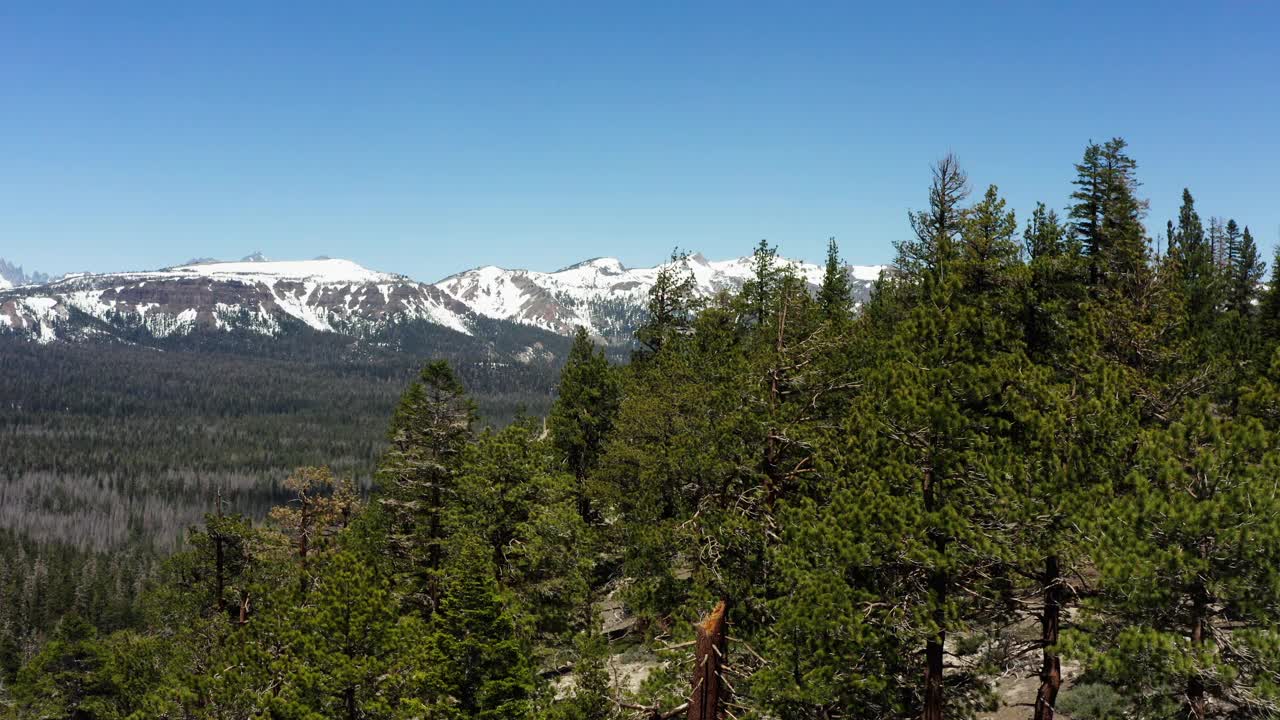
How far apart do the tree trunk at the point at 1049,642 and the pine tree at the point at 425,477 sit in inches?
841

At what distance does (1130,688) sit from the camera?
12758 millimetres

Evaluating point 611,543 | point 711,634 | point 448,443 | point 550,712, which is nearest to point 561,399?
point 611,543

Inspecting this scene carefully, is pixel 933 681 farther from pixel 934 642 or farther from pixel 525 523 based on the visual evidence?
pixel 525 523

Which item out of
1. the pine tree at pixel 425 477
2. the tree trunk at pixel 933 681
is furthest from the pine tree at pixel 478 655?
the tree trunk at pixel 933 681

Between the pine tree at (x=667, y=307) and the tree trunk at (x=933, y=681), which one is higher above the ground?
the pine tree at (x=667, y=307)

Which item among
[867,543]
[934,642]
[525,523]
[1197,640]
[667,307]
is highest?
[667,307]

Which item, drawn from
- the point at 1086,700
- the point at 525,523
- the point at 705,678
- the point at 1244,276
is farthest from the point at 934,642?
the point at 1244,276

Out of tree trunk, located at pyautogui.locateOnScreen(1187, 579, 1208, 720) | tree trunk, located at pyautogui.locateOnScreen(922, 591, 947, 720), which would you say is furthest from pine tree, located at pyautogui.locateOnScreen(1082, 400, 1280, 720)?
tree trunk, located at pyautogui.locateOnScreen(922, 591, 947, 720)

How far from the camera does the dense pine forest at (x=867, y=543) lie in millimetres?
12258

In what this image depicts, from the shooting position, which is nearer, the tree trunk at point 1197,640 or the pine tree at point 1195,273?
the tree trunk at point 1197,640

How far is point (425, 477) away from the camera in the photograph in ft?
98.9

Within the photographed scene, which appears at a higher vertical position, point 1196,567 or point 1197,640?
point 1196,567

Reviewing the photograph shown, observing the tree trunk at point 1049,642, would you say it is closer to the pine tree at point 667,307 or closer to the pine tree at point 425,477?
the pine tree at point 425,477

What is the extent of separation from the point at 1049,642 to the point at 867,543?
15.1 ft
